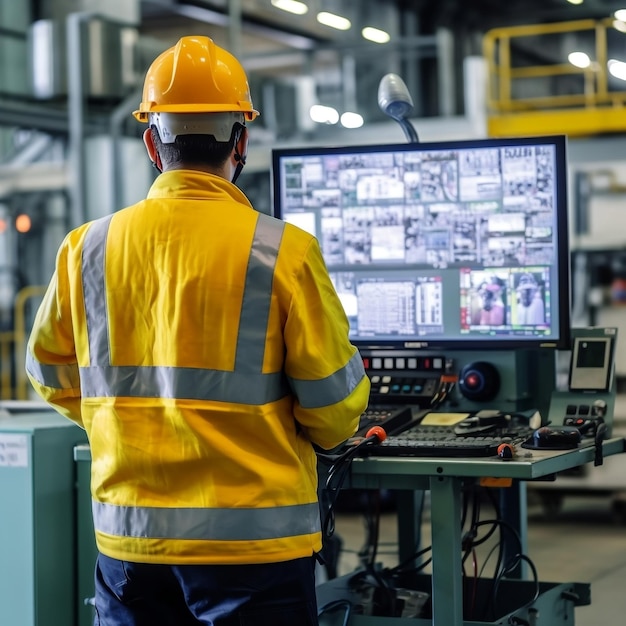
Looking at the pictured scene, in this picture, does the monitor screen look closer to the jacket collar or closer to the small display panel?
the small display panel

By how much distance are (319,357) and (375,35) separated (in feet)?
33.8

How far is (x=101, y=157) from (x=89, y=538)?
18.5 feet

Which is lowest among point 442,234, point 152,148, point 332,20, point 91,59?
point 442,234

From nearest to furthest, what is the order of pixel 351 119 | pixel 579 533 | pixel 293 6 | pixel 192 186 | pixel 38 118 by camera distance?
pixel 192 186 → pixel 351 119 → pixel 579 533 → pixel 38 118 → pixel 293 6

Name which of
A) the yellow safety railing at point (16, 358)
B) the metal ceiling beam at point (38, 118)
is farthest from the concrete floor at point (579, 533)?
the metal ceiling beam at point (38, 118)

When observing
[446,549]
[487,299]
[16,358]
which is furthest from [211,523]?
[16,358]

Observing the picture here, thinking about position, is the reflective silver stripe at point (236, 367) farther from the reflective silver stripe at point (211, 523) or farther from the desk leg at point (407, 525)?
the desk leg at point (407, 525)

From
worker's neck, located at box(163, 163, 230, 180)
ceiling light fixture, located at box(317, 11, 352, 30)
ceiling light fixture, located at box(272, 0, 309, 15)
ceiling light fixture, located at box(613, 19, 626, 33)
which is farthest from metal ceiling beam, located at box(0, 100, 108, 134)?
worker's neck, located at box(163, 163, 230, 180)

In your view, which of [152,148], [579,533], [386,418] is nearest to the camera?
[152,148]

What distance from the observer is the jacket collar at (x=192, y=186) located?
71.6 inches

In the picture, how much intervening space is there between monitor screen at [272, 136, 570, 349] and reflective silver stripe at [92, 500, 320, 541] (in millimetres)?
1043

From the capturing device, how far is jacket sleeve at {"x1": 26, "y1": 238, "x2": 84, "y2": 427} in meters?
1.88

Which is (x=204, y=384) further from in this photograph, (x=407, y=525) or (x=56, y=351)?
(x=407, y=525)

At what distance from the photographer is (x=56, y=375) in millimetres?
1942
